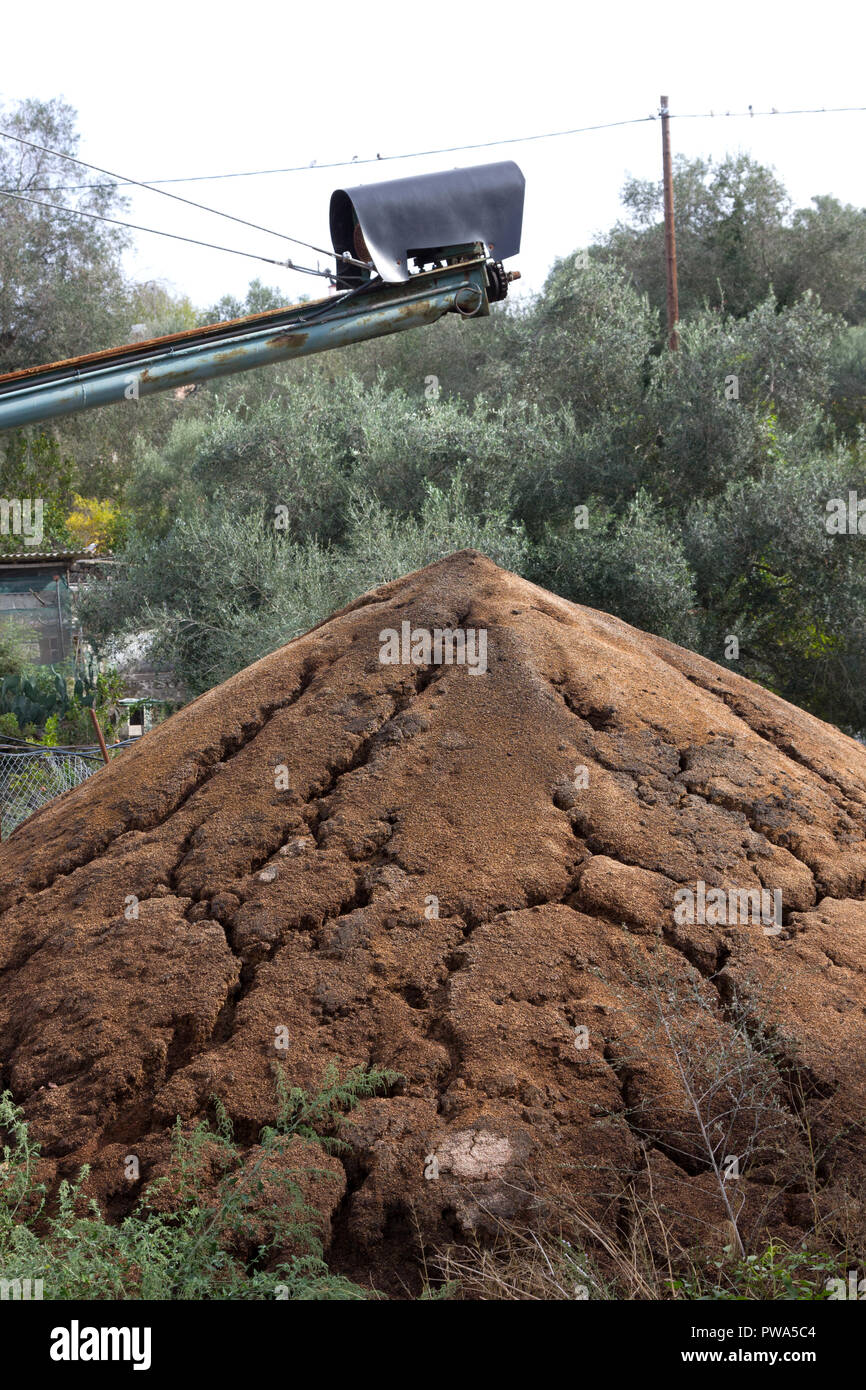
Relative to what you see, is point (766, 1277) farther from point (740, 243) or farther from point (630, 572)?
point (740, 243)

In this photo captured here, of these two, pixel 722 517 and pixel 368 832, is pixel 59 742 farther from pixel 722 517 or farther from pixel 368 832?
pixel 368 832

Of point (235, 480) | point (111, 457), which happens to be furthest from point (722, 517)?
point (111, 457)

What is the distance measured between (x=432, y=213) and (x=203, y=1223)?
4.33 m

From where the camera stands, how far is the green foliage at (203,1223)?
257 centimetres

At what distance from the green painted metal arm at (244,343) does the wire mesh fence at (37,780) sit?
3111 mm

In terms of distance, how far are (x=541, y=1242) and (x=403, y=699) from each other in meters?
2.06

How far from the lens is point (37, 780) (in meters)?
8.34

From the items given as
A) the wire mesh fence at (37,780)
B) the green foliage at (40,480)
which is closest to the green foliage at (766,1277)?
the wire mesh fence at (37,780)

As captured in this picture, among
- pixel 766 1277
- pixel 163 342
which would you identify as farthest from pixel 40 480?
pixel 766 1277

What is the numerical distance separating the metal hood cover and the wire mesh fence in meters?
4.11

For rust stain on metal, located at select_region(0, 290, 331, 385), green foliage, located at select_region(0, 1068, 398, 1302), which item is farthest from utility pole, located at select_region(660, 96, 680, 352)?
green foliage, located at select_region(0, 1068, 398, 1302)

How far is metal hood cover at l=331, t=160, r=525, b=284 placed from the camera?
499 cm

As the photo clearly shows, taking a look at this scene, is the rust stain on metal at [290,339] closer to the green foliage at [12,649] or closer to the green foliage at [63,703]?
the green foliage at [63,703]

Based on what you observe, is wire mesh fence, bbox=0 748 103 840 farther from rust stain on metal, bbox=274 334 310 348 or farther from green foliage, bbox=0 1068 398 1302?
green foliage, bbox=0 1068 398 1302
